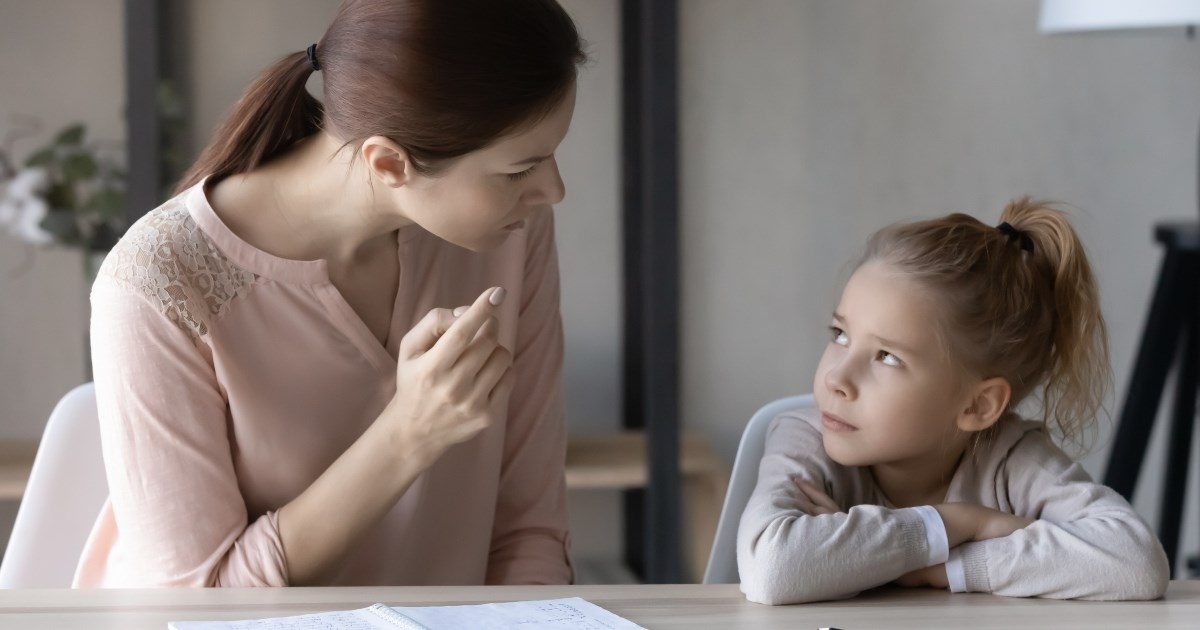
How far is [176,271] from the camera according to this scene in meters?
1.05

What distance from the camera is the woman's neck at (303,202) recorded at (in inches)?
43.9

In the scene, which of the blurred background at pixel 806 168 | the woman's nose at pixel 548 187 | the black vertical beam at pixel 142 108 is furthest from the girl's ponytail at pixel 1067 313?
the black vertical beam at pixel 142 108

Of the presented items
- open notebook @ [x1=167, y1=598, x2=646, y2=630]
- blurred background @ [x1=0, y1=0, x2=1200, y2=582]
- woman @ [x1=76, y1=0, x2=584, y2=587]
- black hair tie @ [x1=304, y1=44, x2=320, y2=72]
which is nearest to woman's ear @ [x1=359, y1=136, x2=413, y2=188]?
woman @ [x1=76, y1=0, x2=584, y2=587]

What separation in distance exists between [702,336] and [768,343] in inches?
5.6

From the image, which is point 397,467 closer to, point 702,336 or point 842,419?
point 842,419

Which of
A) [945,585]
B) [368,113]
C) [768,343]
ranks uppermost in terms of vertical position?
[368,113]

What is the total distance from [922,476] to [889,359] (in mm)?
121

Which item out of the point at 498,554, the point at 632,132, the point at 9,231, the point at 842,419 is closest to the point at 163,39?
the point at 9,231

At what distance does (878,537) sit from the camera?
0.97 m

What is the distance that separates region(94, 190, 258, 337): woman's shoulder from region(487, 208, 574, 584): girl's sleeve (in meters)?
0.32

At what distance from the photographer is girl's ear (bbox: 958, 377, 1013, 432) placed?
3.76 ft

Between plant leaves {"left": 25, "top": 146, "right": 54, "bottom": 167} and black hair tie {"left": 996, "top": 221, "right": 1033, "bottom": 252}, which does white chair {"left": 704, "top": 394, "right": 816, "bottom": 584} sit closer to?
black hair tie {"left": 996, "top": 221, "right": 1033, "bottom": 252}

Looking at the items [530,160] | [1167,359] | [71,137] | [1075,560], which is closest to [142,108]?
[71,137]

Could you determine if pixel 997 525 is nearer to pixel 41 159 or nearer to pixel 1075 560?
pixel 1075 560
